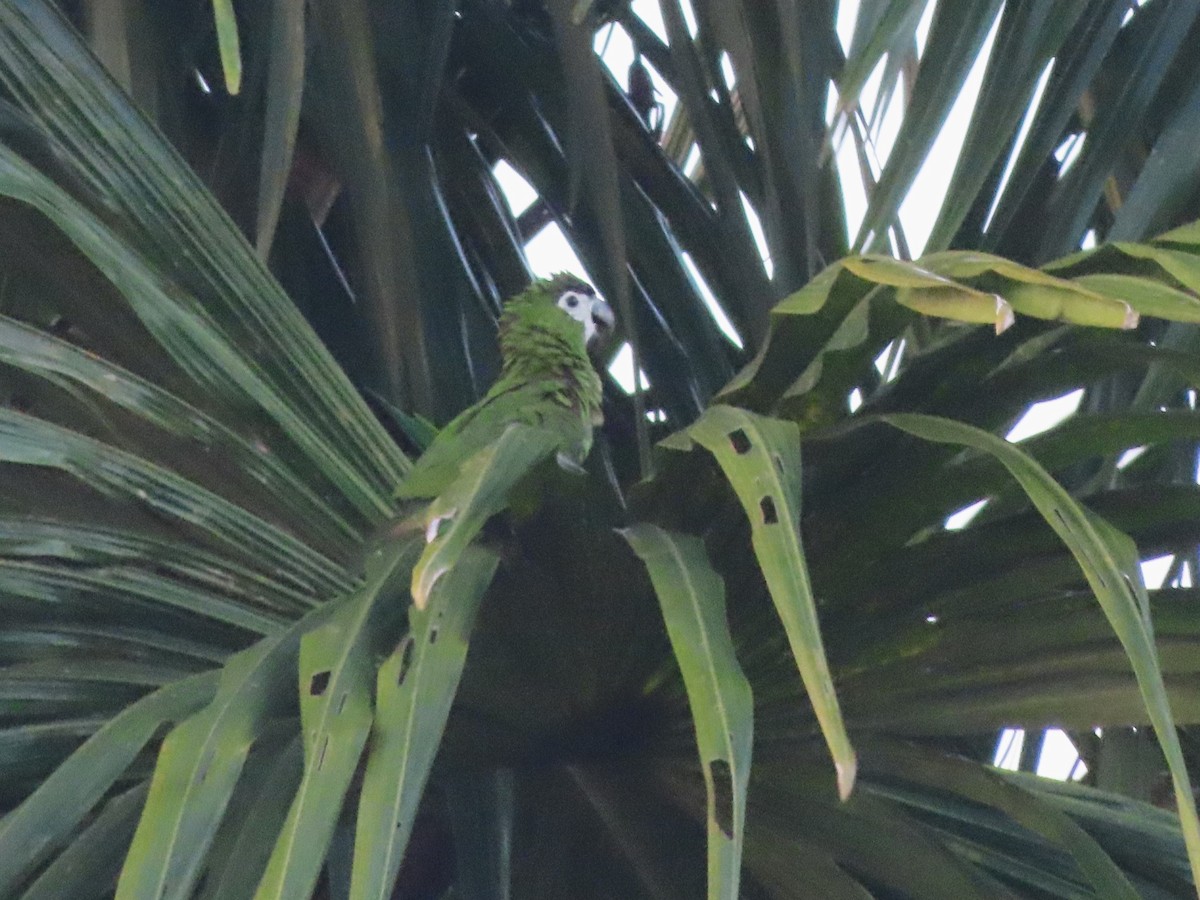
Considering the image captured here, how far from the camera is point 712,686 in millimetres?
789

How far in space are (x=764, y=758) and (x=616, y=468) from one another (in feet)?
2.42

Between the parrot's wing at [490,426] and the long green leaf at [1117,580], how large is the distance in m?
0.51

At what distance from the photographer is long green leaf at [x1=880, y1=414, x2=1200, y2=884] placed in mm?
726

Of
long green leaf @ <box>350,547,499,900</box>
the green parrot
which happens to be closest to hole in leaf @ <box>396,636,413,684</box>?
long green leaf @ <box>350,547,499,900</box>

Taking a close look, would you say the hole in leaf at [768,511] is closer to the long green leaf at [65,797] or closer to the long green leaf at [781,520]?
the long green leaf at [781,520]

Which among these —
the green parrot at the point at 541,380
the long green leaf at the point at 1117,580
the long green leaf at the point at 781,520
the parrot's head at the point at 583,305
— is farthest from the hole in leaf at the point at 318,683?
the parrot's head at the point at 583,305

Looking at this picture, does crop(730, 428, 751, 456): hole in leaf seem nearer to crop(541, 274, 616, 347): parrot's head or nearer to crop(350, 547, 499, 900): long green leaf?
crop(350, 547, 499, 900): long green leaf

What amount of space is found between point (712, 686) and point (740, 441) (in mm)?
179

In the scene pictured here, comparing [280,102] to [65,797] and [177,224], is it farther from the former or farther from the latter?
[65,797]

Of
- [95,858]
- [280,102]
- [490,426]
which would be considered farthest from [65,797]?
[490,426]

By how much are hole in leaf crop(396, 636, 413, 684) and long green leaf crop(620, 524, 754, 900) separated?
5.6 inches

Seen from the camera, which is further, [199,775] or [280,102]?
[280,102]

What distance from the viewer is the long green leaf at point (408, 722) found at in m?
0.72

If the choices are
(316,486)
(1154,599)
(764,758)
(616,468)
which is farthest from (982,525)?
(616,468)
